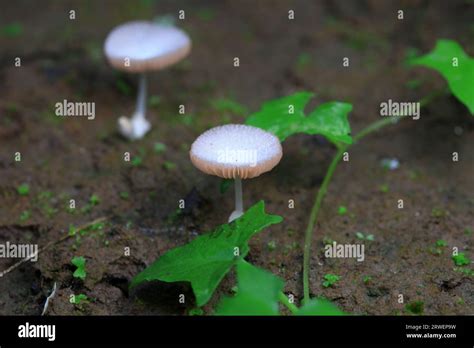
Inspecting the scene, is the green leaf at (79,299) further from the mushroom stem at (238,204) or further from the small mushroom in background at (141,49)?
the small mushroom in background at (141,49)

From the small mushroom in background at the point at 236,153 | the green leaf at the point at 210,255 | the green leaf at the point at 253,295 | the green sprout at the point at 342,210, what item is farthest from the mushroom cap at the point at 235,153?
the green sprout at the point at 342,210

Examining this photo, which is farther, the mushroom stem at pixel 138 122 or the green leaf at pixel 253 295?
the mushroom stem at pixel 138 122

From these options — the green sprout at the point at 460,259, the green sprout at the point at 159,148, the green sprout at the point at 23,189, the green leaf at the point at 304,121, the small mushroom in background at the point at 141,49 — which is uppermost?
the small mushroom in background at the point at 141,49

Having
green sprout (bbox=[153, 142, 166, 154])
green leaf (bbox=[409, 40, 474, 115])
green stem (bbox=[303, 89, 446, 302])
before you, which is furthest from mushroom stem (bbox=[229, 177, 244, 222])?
green leaf (bbox=[409, 40, 474, 115])

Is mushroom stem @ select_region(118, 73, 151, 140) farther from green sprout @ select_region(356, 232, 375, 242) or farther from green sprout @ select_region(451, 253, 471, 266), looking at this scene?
green sprout @ select_region(451, 253, 471, 266)

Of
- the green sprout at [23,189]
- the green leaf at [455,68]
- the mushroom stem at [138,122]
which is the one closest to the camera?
the green leaf at [455,68]
